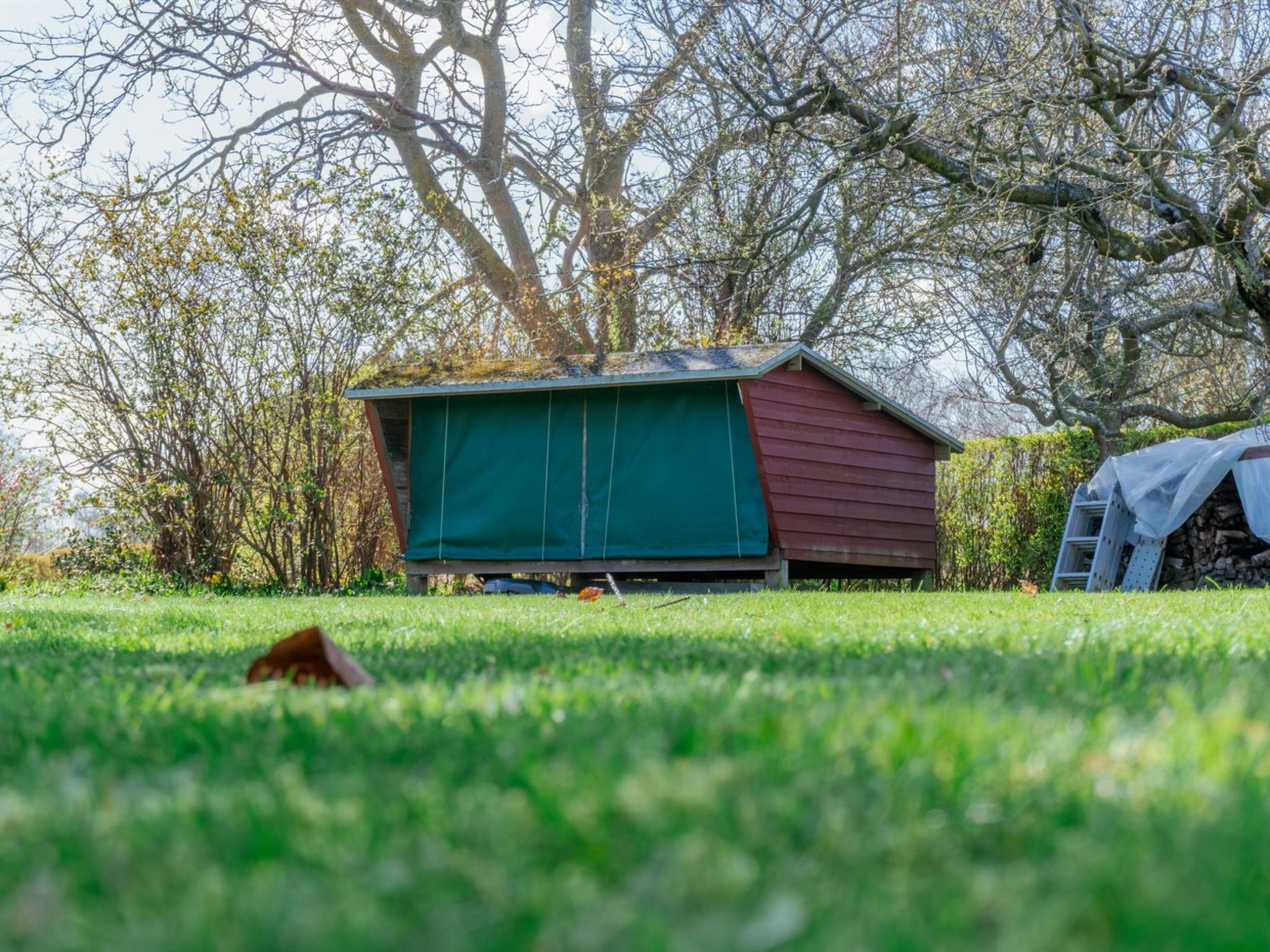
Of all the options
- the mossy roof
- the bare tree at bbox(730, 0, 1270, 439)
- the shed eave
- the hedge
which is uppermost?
the bare tree at bbox(730, 0, 1270, 439)

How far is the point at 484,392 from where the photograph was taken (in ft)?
43.1

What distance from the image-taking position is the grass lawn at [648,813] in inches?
42.6

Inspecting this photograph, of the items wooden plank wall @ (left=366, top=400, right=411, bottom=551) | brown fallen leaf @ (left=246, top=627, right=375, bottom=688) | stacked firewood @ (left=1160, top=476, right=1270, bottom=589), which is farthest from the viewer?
wooden plank wall @ (left=366, top=400, right=411, bottom=551)

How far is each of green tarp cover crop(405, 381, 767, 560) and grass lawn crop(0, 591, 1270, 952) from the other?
9.53m

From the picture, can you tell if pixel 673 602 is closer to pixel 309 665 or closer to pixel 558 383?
pixel 309 665

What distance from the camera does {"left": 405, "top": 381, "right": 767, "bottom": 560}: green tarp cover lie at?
12.4 meters

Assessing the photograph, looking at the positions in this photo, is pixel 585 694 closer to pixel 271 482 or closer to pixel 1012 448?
pixel 271 482

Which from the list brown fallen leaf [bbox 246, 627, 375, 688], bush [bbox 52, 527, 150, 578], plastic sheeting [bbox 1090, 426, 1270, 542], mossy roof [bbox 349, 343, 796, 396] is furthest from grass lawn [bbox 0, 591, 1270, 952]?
bush [bbox 52, 527, 150, 578]

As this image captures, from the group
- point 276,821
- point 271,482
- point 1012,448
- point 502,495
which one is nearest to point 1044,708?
point 276,821

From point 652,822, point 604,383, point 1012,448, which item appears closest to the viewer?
point 652,822

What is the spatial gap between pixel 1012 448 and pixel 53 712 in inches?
548

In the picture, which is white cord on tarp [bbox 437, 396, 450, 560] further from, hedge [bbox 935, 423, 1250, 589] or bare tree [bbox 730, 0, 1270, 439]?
hedge [bbox 935, 423, 1250, 589]

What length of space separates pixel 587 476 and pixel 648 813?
11535mm

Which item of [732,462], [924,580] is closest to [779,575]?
[732,462]
